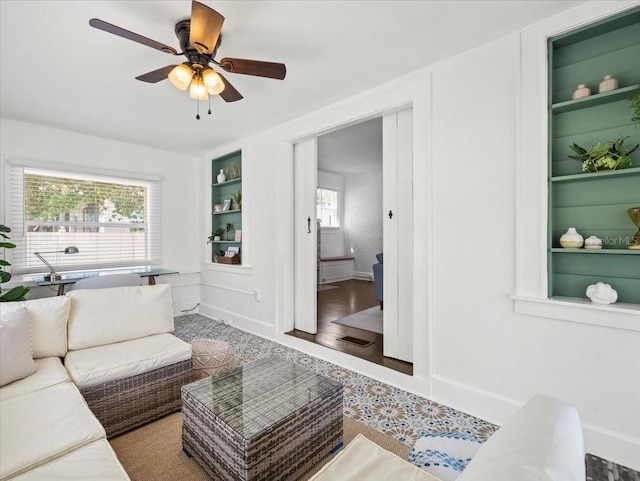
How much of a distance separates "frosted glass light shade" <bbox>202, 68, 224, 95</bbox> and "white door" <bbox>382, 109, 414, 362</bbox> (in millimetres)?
1472

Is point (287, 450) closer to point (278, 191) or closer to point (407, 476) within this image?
point (407, 476)

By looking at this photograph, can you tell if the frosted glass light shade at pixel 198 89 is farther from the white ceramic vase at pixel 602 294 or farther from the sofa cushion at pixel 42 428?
the white ceramic vase at pixel 602 294

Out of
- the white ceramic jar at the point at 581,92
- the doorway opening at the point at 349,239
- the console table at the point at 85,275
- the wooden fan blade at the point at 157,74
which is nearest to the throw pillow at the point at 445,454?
the doorway opening at the point at 349,239

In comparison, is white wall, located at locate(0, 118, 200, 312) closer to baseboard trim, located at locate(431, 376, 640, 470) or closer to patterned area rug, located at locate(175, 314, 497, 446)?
patterned area rug, located at locate(175, 314, 497, 446)

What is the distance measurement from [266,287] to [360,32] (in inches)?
109

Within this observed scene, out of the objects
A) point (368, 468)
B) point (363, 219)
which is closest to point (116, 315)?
point (368, 468)

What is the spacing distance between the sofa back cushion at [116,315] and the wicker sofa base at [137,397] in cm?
45

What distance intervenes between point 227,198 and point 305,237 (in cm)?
171

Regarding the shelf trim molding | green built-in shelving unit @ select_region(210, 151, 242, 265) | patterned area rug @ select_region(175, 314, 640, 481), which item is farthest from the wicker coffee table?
green built-in shelving unit @ select_region(210, 151, 242, 265)

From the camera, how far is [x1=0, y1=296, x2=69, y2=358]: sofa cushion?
1943 millimetres

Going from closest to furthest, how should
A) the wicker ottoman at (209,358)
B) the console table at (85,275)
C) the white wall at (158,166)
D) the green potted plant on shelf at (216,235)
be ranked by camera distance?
the wicker ottoman at (209,358)
the console table at (85,275)
the white wall at (158,166)
the green potted plant on shelf at (216,235)

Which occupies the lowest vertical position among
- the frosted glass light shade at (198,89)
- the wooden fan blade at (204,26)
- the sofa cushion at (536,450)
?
the sofa cushion at (536,450)

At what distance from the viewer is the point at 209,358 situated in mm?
2434

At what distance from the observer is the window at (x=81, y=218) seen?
356 centimetres
